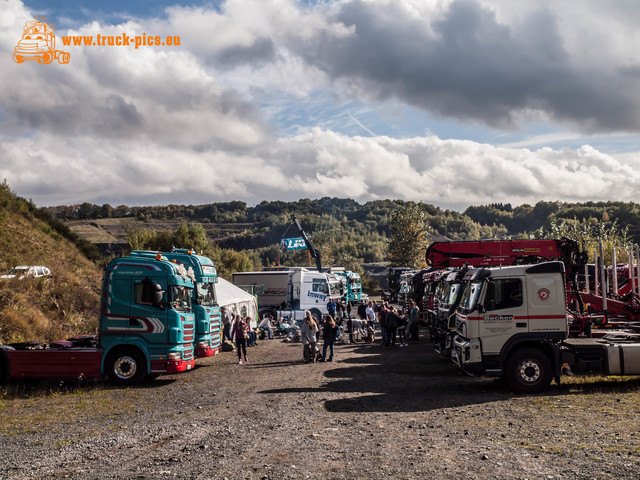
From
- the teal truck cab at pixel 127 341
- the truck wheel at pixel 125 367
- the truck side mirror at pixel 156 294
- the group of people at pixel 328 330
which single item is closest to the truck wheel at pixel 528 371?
the group of people at pixel 328 330

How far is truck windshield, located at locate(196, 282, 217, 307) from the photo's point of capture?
18.3 metres

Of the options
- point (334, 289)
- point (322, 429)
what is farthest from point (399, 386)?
point (334, 289)

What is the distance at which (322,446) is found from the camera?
8570 mm

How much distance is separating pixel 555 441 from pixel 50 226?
35.6m

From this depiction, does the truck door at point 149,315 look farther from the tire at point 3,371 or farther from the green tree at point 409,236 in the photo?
the green tree at point 409,236

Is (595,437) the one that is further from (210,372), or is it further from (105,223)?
(105,223)

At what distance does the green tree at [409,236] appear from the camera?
8594 centimetres

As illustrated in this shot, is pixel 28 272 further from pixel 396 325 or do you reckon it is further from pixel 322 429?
pixel 322 429

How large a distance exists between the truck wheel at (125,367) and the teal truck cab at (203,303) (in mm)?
2556

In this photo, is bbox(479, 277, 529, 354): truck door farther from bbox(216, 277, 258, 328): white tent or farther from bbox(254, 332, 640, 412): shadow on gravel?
bbox(216, 277, 258, 328): white tent

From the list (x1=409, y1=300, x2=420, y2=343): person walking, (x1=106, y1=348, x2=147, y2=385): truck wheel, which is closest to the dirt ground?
(x1=106, y1=348, x2=147, y2=385): truck wheel

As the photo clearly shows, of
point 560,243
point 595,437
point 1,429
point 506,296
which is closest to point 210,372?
point 1,429

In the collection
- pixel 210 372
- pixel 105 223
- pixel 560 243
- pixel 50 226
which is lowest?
pixel 210 372

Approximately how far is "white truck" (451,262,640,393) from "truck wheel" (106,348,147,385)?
867 centimetres
